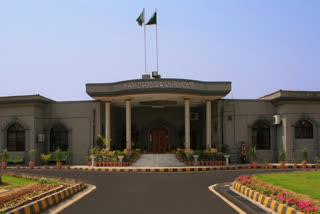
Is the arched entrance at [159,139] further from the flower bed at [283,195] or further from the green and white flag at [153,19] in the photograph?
the flower bed at [283,195]

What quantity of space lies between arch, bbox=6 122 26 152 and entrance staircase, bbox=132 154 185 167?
27.9ft

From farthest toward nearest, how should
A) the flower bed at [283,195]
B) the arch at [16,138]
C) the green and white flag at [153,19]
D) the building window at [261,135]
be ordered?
1. the green and white flag at [153,19]
2. the building window at [261,135]
3. the arch at [16,138]
4. the flower bed at [283,195]

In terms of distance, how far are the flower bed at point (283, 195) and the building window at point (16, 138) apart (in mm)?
18752

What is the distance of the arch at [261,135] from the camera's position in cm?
2789

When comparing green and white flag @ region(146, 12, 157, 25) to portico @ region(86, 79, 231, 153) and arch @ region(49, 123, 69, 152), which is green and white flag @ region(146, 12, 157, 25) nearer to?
portico @ region(86, 79, 231, 153)

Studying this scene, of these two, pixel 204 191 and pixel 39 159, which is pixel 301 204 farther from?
pixel 39 159

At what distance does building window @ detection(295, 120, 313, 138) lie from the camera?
26750 millimetres

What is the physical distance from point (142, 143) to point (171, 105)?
4.09 metres

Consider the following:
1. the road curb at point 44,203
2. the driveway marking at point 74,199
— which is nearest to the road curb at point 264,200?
the driveway marking at point 74,199

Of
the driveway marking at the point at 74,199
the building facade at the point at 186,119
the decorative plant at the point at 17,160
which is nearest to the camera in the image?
the driveway marking at the point at 74,199

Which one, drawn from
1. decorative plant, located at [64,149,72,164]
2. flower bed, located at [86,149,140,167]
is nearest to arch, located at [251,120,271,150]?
flower bed, located at [86,149,140,167]

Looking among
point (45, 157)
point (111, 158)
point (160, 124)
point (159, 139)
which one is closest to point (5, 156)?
point (45, 157)

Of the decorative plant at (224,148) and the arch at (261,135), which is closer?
the decorative plant at (224,148)

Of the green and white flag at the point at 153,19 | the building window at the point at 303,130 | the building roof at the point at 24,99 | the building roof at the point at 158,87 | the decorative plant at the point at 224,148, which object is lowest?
the decorative plant at the point at 224,148
